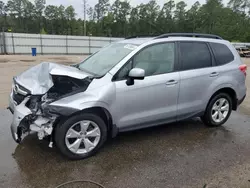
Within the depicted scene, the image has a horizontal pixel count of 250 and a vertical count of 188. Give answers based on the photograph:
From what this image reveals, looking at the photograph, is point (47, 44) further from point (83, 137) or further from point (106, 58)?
point (83, 137)

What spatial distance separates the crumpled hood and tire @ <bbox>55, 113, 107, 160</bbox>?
0.55 m

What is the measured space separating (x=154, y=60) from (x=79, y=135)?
169 centimetres

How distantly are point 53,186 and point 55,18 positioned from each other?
261 ft

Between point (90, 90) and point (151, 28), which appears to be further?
point (151, 28)

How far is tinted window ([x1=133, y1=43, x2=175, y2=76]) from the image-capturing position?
375 cm

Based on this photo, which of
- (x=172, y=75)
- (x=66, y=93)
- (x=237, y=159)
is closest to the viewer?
(x=66, y=93)

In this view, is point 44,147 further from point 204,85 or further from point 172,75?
point 204,85

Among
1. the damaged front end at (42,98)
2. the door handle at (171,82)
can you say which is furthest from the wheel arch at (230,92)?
the damaged front end at (42,98)

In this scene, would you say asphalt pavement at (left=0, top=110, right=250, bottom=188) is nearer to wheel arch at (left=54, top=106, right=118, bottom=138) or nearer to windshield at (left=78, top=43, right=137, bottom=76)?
wheel arch at (left=54, top=106, right=118, bottom=138)

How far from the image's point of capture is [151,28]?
261ft

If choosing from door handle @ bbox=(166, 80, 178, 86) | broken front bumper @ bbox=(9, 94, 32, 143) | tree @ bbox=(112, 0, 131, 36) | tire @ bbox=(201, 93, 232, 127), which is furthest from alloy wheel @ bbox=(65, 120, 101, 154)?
tree @ bbox=(112, 0, 131, 36)

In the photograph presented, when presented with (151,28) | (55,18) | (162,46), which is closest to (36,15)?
(55,18)

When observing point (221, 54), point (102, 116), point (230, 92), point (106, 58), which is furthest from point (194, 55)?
point (102, 116)

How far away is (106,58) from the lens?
4070 millimetres
